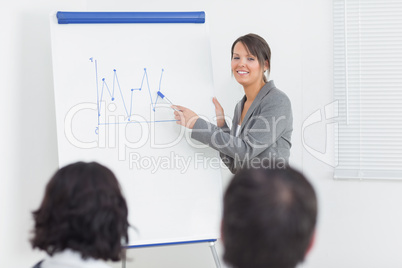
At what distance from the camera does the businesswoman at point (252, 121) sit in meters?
2.46

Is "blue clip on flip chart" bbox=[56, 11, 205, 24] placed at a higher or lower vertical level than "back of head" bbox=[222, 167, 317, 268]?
higher

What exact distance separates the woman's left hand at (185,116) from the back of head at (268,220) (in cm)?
145

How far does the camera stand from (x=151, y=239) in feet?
7.95

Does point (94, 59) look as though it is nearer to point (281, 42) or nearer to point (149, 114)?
point (149, 114)

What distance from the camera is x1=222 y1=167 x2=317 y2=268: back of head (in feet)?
3.21

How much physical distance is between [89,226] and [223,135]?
1320mm

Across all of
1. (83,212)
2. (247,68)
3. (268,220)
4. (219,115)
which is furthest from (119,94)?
(268,220)

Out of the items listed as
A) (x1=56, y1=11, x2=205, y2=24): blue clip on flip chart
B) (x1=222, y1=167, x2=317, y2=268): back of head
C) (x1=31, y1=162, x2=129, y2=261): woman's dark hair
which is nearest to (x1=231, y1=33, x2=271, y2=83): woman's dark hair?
(x1=56, y1=11, x2=205, y2=24): blue clip on flip chart

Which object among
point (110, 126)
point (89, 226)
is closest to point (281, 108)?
point (110, 126)

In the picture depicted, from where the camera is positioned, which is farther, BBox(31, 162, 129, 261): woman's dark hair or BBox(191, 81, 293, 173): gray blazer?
BBox(191, 81, 293, 173): gray blazer

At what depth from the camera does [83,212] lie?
1195 millimetres

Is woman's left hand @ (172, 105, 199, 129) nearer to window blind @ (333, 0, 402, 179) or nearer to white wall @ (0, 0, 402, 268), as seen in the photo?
white wall @ (0, 0, 402, 268)

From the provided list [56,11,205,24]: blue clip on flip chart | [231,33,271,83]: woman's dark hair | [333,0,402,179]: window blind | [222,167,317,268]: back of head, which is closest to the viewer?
[222,167,317,268]: back of head

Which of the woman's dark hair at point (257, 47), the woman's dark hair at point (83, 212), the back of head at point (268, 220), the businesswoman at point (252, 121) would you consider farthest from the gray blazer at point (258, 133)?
the back of head at point (268, 220)
